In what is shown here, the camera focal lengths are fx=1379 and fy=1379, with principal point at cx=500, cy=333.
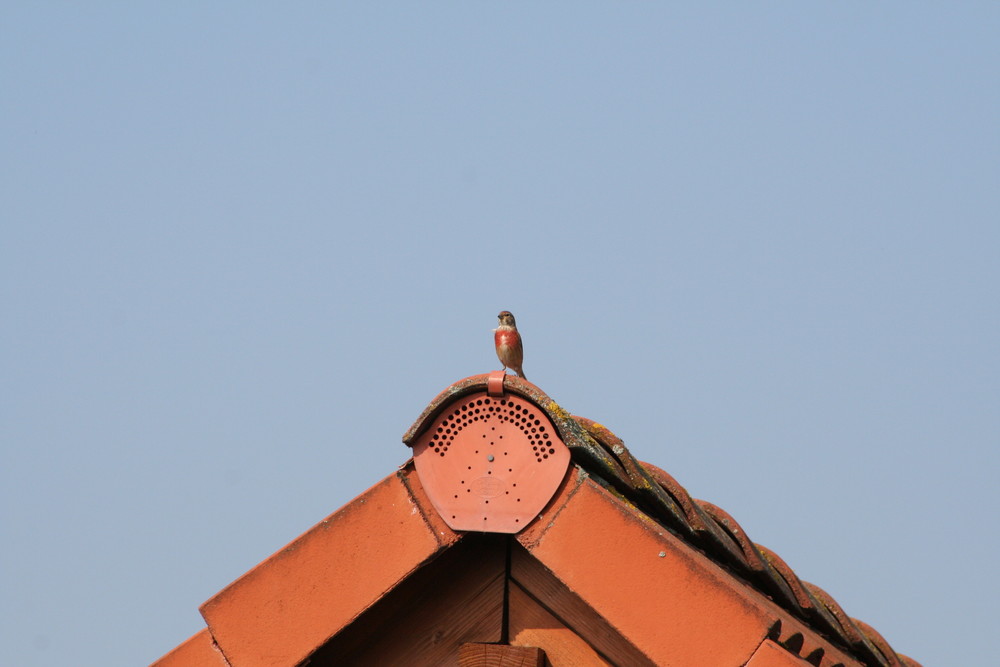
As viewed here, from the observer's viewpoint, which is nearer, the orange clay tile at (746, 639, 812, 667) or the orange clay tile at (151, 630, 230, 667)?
the orange clay tile at (746, 639, 812, 667)

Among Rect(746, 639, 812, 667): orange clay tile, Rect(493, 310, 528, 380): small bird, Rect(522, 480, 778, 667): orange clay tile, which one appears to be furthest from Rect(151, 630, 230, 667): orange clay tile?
Rect(493, 310, 528, 380): small bird

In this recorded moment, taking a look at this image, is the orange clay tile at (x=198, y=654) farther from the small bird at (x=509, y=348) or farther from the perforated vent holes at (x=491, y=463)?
the small bird at (x=509, y=348)

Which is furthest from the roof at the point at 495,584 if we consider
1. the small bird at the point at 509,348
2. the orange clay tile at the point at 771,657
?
the small bird at the point at 509,348

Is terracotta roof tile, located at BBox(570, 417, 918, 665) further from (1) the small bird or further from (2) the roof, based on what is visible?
(1) the small bird

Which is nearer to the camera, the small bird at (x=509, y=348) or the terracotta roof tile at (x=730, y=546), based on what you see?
the terracotta roof tile at (x=730, y=546)

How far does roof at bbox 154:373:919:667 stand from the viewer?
10.4 feet

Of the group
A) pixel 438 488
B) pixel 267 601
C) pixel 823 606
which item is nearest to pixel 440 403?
pixel 438 488

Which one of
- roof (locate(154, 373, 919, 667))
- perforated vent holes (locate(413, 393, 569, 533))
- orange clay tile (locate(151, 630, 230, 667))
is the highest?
perforated vent holes (locate(413, 393, 569, 533))

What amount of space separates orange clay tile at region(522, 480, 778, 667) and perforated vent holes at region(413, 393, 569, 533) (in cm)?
8

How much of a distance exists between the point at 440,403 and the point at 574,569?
50 cm

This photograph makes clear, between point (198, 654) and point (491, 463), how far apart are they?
0.92 m

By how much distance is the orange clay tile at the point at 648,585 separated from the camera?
10.2 feet

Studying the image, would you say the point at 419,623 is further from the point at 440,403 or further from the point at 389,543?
the point at 440,403

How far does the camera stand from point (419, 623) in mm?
3666
